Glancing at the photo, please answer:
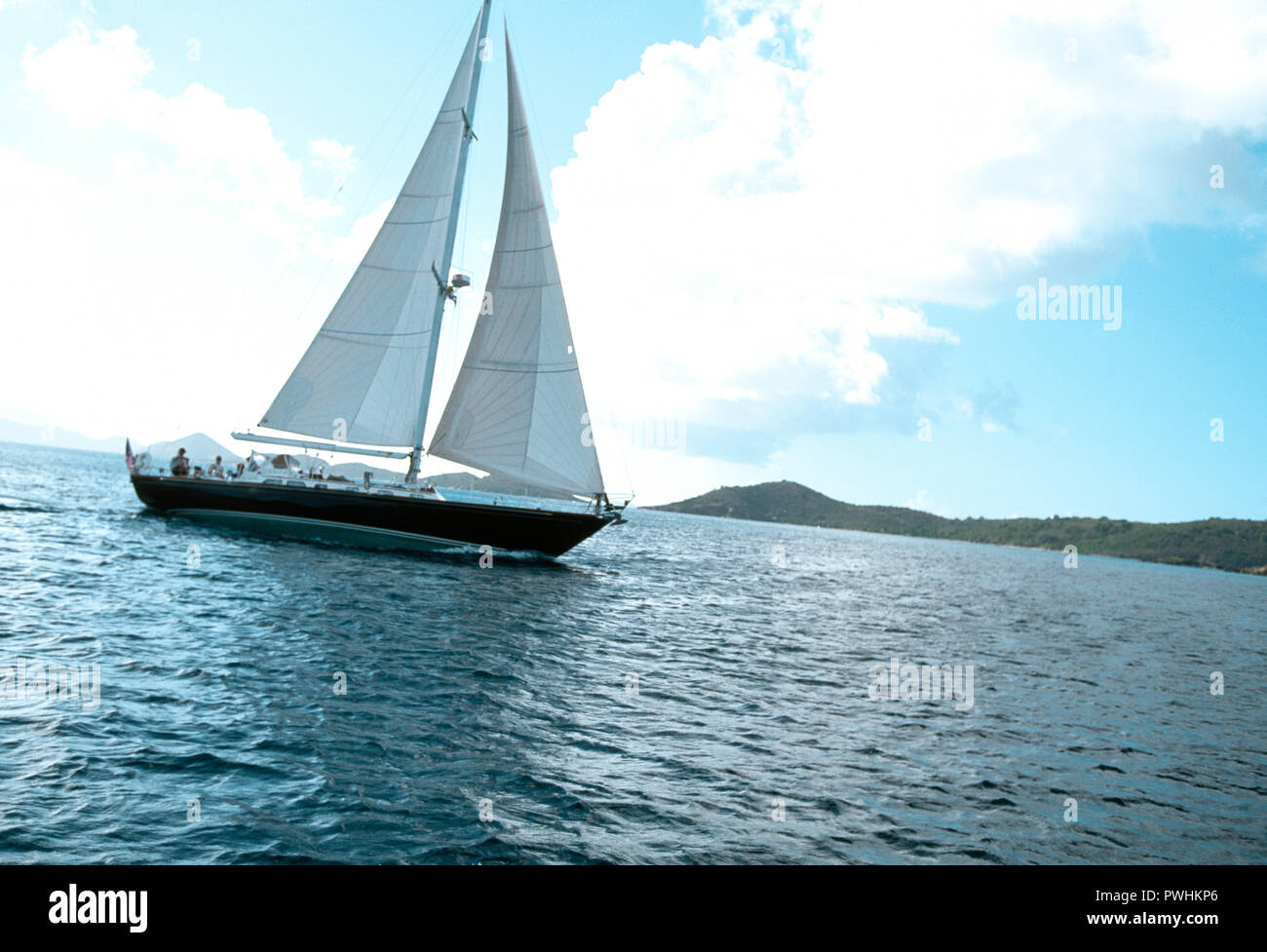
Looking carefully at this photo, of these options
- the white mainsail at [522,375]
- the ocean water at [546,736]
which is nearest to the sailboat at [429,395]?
the white mainsail at [522,375]

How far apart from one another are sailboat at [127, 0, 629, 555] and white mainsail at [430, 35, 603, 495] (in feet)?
0.16

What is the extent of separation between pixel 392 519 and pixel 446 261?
11805mm

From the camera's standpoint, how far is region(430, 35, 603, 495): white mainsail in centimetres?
3023

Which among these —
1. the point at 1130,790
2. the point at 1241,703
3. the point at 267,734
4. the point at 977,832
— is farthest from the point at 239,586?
the point at 1241,703

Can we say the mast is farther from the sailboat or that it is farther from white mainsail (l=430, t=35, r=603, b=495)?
white mainsail (l=430, t=35, r=603, b=495)

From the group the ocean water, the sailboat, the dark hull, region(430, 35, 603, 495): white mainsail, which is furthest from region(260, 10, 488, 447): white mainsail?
the ocean water

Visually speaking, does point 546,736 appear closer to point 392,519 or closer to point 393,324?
point 392,519

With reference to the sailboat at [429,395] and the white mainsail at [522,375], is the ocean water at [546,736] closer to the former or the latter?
the sailboat at [429,395]

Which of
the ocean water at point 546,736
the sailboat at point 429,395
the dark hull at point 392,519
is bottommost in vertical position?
the ocean water at point 546,736

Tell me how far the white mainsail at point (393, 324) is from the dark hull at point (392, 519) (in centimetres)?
301

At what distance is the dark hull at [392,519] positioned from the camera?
30578 millimetres

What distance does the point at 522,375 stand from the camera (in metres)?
30.6

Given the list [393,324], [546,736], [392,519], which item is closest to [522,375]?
[393,324]

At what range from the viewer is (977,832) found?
8219 millimetres
